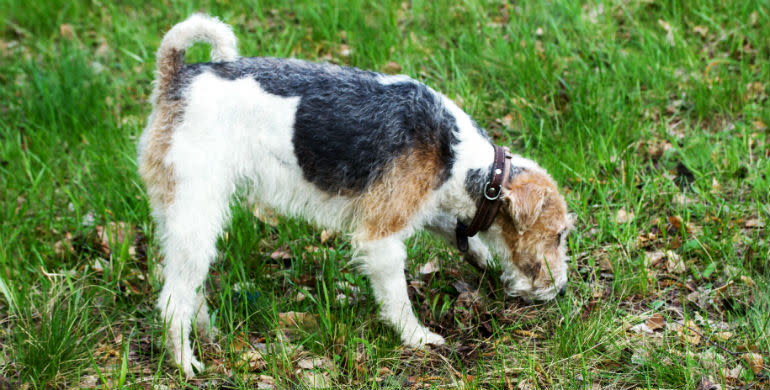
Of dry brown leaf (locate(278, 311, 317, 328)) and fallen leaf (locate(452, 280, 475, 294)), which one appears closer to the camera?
dry brown leaf (locate(278, 311, 317, 328))

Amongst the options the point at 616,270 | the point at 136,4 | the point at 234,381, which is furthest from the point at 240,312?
the point at 136,4

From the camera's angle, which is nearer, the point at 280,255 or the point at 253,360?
the point at 253,360

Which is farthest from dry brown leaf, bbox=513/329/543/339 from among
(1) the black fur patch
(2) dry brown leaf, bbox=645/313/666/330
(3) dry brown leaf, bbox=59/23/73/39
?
(3) dry brown leaf, bbox=59/23/73/39

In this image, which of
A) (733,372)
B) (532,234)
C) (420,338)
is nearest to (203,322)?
(420,338)

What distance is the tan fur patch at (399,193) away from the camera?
11.8 feet

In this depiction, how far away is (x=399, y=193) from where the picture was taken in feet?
11.8

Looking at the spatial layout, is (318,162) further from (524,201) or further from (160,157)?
(524,201)

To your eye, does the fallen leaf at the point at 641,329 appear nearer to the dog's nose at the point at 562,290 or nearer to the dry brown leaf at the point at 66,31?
the dog's nose at the point at 562,290

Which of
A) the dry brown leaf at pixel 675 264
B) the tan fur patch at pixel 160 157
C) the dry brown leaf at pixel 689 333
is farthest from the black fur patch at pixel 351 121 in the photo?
the dry brown leaf at pixel 675 264

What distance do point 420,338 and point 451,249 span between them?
2.59 feet

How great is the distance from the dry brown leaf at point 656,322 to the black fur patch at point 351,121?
138cm

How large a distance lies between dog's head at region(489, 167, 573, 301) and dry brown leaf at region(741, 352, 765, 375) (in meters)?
1.00

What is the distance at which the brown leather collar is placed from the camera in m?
3.63

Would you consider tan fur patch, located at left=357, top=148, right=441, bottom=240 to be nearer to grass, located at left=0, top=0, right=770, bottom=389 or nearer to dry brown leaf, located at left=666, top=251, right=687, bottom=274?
grass, located at left=0, top=0, right=770, bottom=389
